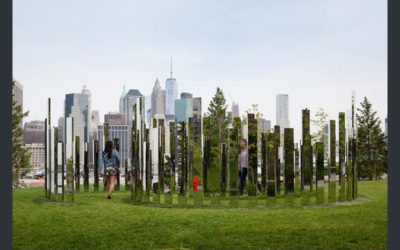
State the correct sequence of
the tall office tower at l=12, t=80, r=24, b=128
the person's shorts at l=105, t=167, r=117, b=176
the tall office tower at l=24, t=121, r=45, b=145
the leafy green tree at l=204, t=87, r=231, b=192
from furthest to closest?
the person's shorts at l=105, t=167, r=117, b=176
the tall office tower at l=12, t=80, r=24, b=128
the tall office tower at l=24, t=121, r=45, b=145
the leafy green tree at l=204, t=87, r=231, b=192

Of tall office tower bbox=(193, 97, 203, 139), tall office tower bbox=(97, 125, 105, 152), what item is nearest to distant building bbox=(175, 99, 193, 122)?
tall office tower bbox=(193, 97, 203, 139)

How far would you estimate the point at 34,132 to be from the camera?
805 centimetres

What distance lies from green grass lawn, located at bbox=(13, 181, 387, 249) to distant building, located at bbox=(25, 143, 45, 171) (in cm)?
70

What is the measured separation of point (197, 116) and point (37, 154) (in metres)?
2.31

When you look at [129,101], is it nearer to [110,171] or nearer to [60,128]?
[60,128]

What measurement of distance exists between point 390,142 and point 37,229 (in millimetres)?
4512

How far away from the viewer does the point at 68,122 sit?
7941 millimetres

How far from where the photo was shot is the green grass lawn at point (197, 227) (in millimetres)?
6957

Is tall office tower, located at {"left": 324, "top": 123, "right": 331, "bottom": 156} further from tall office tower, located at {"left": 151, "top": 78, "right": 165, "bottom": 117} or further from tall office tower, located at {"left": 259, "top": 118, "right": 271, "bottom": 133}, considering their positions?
tall office tower, located at {"left": 151, "top": 78, "right": 165, "bottom": 117}

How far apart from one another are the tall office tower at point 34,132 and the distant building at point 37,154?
56mm

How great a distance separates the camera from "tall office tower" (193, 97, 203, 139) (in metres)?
7.45

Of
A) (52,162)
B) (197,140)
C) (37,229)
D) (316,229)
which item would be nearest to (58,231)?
(37,229)

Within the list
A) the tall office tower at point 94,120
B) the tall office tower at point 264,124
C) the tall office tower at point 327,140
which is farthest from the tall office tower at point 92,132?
the tall office tower at point 327,140

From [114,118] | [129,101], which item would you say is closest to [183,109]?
[129,101]
